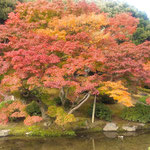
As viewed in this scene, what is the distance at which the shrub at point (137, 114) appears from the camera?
13641mm

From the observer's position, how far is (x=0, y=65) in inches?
422

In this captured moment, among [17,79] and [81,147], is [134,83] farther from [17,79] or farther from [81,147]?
[17,79]

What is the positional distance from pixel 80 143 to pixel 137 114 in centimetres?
578

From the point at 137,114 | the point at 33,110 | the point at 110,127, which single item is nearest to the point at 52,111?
the point at 33,110

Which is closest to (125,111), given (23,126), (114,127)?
(114,127)

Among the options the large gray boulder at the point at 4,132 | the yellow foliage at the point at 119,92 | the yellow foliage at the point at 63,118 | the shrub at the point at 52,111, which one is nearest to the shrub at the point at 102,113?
the yellow foliage at the point at 119,92

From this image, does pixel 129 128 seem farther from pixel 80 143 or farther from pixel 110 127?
pixel 80 143

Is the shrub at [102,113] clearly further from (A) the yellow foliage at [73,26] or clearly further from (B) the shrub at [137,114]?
(A) the yellow foliage at [73,26]

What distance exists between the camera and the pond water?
9679 mm

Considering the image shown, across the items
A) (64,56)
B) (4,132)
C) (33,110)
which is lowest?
(4,132)

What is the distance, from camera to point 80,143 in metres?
10.4

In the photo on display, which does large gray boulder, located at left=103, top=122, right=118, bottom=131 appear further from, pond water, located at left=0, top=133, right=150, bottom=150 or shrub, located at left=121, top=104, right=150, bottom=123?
shrub, located at left=121, top=104, right=150, bottom=123

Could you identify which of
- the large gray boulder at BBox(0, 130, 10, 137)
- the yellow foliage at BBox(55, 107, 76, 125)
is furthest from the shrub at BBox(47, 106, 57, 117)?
the large gray boulder at BBox(0, 130, 10, 137)

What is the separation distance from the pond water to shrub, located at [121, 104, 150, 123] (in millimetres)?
2114
